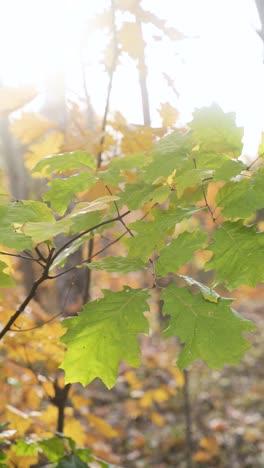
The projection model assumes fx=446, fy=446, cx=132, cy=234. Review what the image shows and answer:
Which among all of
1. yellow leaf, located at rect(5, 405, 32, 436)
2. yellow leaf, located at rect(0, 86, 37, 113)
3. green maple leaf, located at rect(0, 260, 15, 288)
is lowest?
yellow leaf, located at rect(5, 405, 32, 436)

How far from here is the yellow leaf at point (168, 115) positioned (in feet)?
7.63

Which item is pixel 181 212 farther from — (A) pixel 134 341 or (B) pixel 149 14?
(B) pixel 149 14

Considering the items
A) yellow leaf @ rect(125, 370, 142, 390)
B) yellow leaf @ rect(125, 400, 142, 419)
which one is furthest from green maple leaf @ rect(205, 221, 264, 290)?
yellow leaf @ rect(125, 400, 142, 419)

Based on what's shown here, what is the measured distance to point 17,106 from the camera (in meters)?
2.10

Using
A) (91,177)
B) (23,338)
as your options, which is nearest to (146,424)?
(23,338)

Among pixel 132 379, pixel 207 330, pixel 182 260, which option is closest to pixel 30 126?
pixel 182 260

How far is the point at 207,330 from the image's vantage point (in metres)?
1.00

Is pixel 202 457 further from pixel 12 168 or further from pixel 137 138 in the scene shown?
pixel 137 138

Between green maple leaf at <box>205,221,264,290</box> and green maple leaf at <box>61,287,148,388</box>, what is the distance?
19 centimetres

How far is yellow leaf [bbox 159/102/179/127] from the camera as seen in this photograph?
7.63ft

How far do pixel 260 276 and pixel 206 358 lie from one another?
0.22 metres

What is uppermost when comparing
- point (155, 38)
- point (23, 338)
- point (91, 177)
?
point (155, 38)

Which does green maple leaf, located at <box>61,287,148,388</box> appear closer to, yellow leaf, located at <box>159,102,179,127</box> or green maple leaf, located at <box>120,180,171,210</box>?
green maple leaf, located at <box>120,180,171,210</box>

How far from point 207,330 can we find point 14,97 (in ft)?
5.17
